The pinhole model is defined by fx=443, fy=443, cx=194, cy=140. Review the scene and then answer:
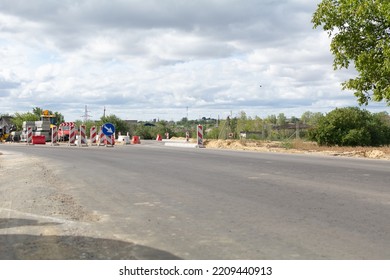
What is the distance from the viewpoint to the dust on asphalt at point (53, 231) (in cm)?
509

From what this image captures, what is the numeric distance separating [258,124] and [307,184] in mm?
57065

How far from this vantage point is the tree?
1809 cm

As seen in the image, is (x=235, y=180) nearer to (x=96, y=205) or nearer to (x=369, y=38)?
(x=96, y=205)

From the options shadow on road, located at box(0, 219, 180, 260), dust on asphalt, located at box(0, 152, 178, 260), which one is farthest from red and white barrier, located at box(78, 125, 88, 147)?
shadow on road, located at box(0, 219, 180, 260)

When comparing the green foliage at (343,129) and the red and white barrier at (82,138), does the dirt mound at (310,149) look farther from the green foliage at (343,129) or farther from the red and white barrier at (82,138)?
the red and white barrier at (82,138)

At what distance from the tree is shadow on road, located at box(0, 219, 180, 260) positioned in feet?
50.1

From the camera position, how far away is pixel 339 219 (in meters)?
6.84

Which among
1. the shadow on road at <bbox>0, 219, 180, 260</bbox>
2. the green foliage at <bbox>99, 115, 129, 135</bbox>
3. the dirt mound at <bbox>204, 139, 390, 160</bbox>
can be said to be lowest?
the shadow on road at <bbox>0, 219, 180, 260</bbox>

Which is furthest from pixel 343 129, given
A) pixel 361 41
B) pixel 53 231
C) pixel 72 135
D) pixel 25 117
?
pixel 25 117

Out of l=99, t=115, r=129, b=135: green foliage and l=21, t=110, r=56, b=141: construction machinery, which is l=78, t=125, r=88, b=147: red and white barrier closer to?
l=21, t=110, r=56, b=141: construction machinery

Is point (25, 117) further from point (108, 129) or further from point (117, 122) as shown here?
point (108, 129)

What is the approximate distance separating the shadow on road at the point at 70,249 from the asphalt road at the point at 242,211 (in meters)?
0.12

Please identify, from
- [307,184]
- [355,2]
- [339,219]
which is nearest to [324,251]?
[339,219]

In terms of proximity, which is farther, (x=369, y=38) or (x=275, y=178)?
(x=369, y=38)
